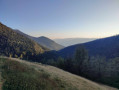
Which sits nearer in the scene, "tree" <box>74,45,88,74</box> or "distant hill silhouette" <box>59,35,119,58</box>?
"tree" <box>74,45,88,74</box>

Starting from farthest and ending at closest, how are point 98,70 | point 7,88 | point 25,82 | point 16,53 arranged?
point 16,53 → point 98,70 → point 25,82 → point 7,88

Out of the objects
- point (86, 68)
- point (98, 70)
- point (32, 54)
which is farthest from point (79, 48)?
point (32, 54)

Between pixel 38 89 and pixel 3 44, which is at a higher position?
pixel 3 44

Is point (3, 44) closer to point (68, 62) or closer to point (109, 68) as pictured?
point (68, 62)

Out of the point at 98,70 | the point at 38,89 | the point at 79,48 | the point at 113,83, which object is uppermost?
the point at 79,48

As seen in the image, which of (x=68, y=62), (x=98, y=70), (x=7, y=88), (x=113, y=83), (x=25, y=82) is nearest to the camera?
(x=7, y=88)

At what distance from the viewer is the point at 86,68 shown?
41281 mm

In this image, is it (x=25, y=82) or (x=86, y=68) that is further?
(x=86, y=68)

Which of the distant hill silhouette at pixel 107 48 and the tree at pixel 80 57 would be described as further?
the distant hill silhouette at pixel 107 48

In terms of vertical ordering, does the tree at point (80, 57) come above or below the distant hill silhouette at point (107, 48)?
below

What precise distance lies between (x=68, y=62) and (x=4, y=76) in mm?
37915

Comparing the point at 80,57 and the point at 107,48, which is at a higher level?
the point at 107,48

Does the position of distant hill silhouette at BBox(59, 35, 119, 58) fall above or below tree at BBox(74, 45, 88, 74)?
above

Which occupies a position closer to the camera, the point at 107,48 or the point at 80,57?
the point at 80,57
